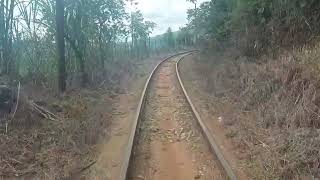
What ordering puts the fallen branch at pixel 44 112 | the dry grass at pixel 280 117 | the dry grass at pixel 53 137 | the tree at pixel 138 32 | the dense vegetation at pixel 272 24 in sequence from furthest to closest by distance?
the tree at pixel 138 32, the dense vegetation at pixel 272 24, the fallen branch at pixel 44 112, the dry grass at pixel 53 137, the dry grass at pixel 280 117

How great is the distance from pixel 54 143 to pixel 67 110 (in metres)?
2.93

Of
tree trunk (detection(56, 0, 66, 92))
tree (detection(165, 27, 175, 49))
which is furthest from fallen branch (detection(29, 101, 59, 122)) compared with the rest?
tree (detection(165, 27, 175, 49))

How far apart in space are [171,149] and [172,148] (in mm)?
76

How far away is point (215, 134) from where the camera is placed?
34.8ft

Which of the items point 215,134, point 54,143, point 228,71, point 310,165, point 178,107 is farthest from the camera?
point 228,71

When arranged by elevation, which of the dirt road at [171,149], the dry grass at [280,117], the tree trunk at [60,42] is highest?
the tree trunk at [60,42]

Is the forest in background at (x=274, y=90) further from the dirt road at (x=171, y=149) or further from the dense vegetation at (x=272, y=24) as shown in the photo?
the dirt road at (x=171, y=149)

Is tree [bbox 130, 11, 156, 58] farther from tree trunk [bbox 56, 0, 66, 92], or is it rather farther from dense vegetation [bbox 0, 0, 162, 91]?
tree trunk [bbox 56, 0, 66, 92]

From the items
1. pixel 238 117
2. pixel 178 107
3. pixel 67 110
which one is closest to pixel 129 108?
pixel 178 107

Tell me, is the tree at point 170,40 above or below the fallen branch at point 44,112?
above

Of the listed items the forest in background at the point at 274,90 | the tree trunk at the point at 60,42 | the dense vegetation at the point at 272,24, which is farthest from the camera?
the tree trunk at the point at 60,42

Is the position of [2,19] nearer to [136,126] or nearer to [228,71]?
[136,126]

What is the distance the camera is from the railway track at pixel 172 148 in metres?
7.84

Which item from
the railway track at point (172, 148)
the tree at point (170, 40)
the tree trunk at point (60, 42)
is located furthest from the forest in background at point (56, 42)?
the tree at point (170, 40)
